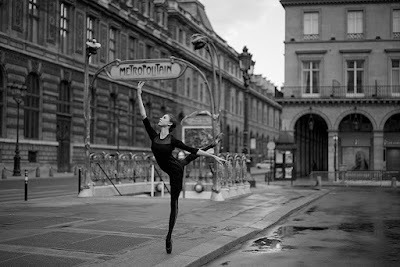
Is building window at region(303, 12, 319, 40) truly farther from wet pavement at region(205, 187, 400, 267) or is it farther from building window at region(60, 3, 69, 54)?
wet pavement at region(205, 187, 400, 267)

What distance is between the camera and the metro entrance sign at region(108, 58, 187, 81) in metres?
17.8

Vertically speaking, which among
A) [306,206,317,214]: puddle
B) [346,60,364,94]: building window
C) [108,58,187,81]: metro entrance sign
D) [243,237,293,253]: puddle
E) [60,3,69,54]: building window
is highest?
[60,3,69,54]: building window

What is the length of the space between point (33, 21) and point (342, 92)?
24.5 m

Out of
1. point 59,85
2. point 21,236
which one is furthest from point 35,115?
point 21,236

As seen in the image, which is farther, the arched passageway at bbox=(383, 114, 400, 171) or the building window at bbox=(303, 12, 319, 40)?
the building window at bbox=(303, 12, 319, 40)

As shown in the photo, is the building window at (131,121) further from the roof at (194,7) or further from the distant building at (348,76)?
the roof at (194,7)

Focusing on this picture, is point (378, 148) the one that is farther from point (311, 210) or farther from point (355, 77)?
point (311, 210)

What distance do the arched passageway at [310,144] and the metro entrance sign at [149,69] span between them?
97.8ft

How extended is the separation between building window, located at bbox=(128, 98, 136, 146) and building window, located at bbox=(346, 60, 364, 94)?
2164cm

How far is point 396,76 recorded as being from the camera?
45.3 metres

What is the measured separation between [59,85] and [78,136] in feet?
15.4

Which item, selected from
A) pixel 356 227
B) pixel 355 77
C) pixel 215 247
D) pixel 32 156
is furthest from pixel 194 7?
pixel 215 247

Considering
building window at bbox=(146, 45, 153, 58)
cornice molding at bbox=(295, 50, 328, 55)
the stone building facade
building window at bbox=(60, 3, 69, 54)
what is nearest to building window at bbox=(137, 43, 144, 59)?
the stone building facade

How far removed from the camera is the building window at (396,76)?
148 ft
